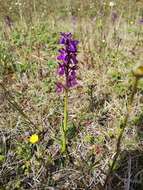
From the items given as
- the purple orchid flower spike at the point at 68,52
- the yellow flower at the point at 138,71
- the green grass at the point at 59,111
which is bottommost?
the green grass at the point at 59,111

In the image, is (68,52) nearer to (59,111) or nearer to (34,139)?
(34,139)

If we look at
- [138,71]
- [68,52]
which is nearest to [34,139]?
[68,52]

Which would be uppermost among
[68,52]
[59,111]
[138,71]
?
[138,71]

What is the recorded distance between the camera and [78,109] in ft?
8.52

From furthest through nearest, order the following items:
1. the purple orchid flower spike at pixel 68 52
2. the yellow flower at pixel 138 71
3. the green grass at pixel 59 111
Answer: the green grass at pixel 59 111, the purple orchid flower spike at pixel 68 52, the yellow flower at pixel 138 71

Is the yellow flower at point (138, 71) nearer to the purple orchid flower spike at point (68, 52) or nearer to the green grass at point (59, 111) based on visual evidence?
the green grass at point (59, 111)

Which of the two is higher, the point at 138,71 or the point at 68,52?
the point at 138,71

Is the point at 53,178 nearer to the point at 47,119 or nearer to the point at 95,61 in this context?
the point at 47,119

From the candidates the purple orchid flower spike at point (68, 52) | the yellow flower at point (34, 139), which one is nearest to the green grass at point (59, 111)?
the yellow flower at point (34, 139)

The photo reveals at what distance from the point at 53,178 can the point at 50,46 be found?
7.31 ft

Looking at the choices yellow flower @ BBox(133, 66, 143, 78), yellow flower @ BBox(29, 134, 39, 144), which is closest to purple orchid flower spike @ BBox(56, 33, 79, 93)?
yellow flower @ BBox(29, 134, 39, 144)

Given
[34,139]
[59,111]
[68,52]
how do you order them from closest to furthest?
[68,52], [34,139], [59,111]

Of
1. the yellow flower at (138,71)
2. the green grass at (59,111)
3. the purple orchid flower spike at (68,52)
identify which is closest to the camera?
the yellow flower at (138,71)

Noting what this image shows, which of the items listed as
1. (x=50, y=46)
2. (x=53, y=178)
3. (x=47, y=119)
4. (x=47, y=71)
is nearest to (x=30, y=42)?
(x=50, y=46)
